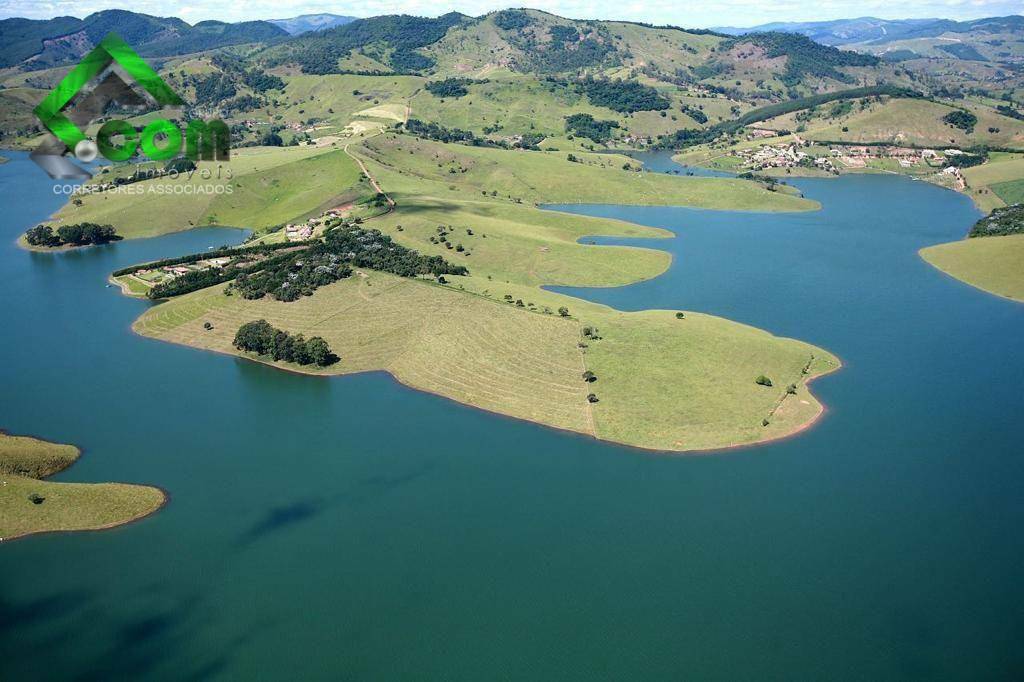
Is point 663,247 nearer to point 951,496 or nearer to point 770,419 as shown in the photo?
point 770,419

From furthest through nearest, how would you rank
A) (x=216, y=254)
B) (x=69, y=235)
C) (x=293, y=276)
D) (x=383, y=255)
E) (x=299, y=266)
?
(x=69, y=235), (x=216, y=254), (x=383, y=255), (x=299, y=266), (x=293, y=276)

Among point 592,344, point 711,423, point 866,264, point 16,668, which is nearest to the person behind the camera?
point 16,668

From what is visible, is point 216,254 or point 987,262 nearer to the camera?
point 987,262

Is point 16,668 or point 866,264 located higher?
point 866,264

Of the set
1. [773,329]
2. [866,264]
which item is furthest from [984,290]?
[773,329]

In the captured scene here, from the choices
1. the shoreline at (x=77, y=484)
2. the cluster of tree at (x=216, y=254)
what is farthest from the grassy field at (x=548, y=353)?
the shoreline at (x=77, y=484)

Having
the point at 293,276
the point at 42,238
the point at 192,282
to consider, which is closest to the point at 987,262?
the point at 293,276

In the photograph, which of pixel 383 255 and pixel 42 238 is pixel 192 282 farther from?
pixel 42 238
